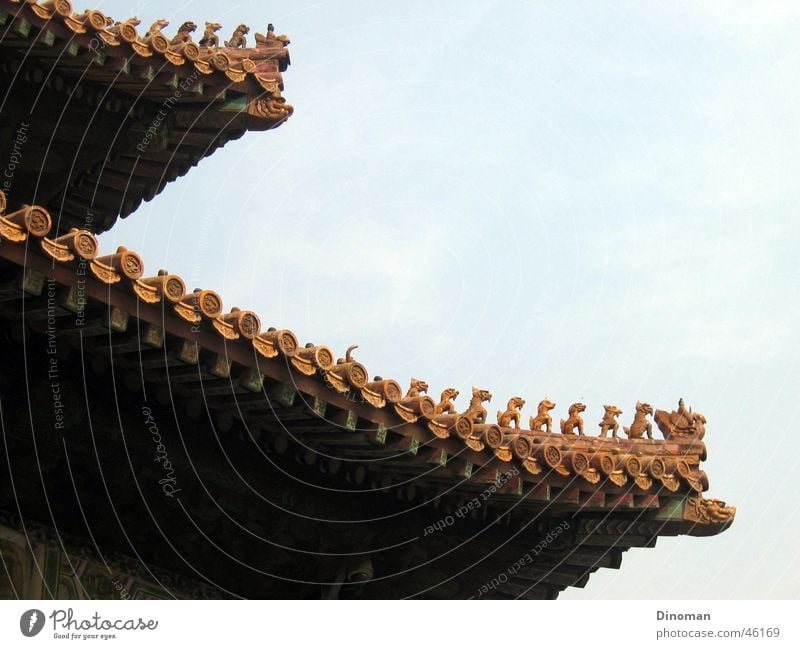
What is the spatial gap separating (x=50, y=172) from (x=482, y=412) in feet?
18.1

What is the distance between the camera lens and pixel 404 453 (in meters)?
10.8

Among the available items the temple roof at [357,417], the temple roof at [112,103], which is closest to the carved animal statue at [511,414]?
the temple roof at [357,417]

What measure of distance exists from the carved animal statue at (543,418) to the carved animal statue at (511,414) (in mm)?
346

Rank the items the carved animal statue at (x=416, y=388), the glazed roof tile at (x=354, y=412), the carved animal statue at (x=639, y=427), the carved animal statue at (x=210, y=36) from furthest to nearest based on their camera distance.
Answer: the carved animal statue at (x=210, y=36) → the carved animal statue at (x=639, y=427) → the carved animal statue at (x=416, y=388) → the glazed roof tile at (x=354, y=412)

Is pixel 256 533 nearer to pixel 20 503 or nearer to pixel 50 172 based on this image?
pixel 20 503

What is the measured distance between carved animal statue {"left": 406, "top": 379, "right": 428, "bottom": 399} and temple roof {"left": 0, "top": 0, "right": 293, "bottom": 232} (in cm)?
426

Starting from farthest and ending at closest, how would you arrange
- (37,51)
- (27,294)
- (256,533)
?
(37,51) → (256,533) → (27,294)

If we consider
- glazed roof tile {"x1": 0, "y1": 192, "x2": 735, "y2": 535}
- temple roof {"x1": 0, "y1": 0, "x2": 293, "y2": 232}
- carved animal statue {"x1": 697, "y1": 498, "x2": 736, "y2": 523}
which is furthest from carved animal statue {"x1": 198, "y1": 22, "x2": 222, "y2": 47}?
carved animal statue {"x1": 697, "y1": 498, "x2": 736, "y2": 523}

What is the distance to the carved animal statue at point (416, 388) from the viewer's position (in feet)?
36.1

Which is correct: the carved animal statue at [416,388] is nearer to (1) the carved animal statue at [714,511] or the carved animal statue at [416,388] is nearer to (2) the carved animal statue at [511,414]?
(2) the carved animal statue at [511,414]

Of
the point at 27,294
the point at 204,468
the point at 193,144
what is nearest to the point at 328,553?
the point at 204,468

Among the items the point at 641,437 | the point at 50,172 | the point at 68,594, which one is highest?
the point at 50,172

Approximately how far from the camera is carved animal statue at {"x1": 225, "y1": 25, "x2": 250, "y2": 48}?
14930mm

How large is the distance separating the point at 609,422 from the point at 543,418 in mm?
744
